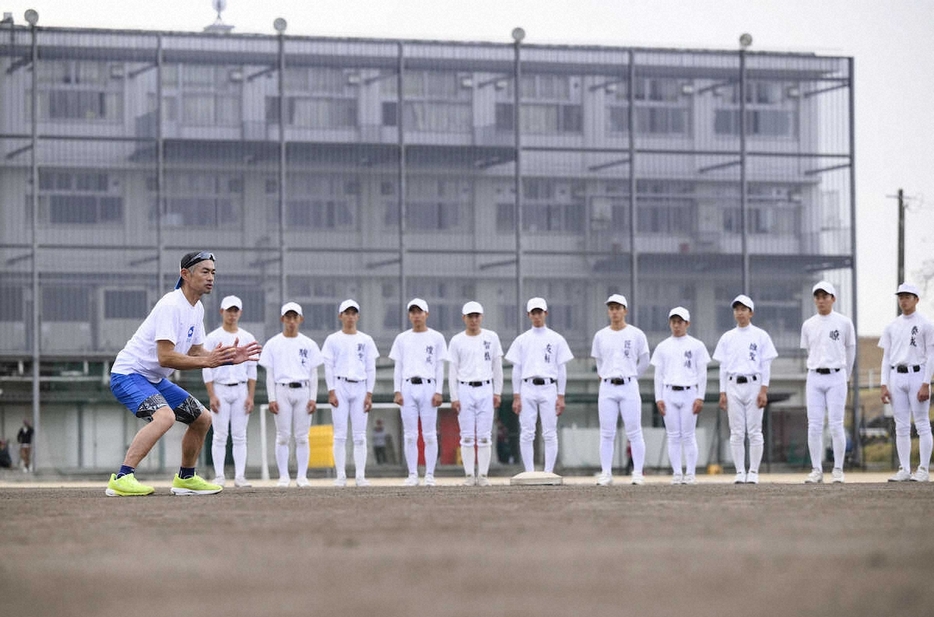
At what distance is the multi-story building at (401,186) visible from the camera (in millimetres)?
32094

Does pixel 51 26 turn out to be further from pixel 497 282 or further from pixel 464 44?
pixel 497 282

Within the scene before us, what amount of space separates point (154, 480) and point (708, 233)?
13.8 metres

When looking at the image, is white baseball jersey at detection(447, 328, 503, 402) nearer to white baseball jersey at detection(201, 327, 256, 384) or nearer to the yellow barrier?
white baseball jersey at detection(201, 327, 256, 384)

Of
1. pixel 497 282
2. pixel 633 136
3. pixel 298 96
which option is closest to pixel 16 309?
pixel 298 96

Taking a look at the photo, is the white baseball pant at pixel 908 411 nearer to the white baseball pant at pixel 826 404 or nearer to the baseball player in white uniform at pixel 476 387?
the white baseball pant at pixel 826 404

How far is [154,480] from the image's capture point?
29.3 m

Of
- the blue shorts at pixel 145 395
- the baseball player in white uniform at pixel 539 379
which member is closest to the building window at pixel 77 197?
the baseball player in white uniform at pixel 539 379

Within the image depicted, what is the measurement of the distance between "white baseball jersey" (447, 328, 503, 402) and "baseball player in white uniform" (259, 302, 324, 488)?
5.36ft

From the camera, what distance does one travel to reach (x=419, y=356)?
58.3 ft

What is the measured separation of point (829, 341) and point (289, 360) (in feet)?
20.0

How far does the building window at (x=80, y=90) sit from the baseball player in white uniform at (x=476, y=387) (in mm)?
16986

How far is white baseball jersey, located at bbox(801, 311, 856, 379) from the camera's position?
655 inches

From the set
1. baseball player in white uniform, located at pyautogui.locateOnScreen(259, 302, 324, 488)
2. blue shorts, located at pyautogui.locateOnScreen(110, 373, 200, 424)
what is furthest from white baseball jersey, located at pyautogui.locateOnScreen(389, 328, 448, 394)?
blue shorts, located at pyautogui.locateOnScreen(110, 373, 200, 424)

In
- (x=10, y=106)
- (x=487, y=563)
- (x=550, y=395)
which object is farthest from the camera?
(x=10, y=106)
